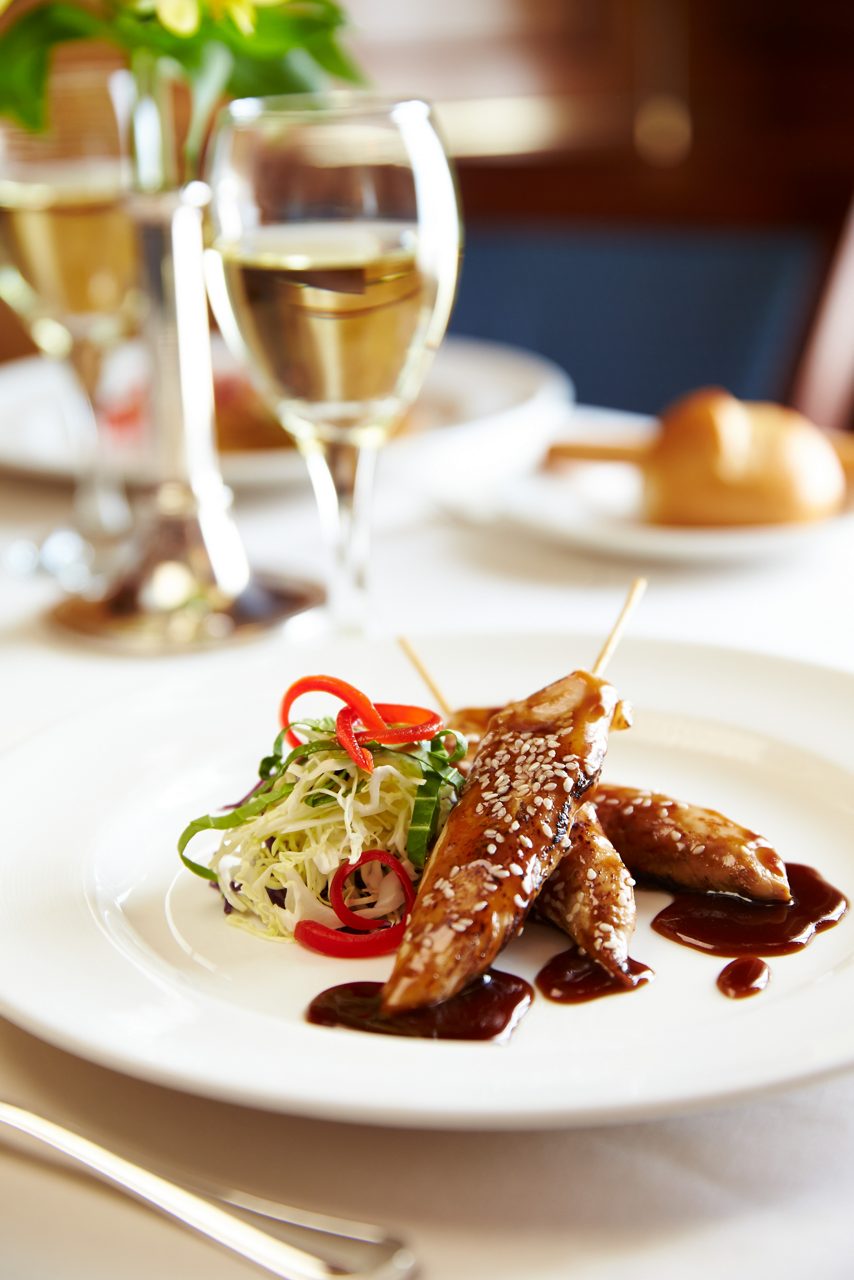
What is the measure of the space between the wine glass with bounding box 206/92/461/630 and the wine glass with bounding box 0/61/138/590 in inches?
11.8

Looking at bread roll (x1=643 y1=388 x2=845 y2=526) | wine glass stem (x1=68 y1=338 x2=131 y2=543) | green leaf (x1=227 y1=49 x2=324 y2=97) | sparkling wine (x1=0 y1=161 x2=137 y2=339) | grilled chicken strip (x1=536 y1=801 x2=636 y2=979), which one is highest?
green leaf (x1=227 y1=49 x2=324 y2=97)

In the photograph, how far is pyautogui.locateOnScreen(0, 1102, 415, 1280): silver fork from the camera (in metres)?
0.66

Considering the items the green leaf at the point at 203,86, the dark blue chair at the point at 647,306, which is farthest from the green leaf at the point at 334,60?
the dark blue chair at the point at 647,306

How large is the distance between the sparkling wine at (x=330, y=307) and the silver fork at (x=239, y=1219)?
0.84 meters

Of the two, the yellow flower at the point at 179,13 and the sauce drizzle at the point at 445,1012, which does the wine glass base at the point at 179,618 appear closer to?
the yellow flower at the point at 179,13

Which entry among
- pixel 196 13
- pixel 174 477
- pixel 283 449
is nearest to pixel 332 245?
pixel 196 13

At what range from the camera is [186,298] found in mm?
1601

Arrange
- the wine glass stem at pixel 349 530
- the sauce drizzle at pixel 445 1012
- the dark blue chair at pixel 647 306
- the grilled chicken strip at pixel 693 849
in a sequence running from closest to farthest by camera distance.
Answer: the sauce drizzle at pixel 445 1012, the grilled chicken strip at pixel 693 849, the wine glass stem at pixel 349 530, the dark blue chair at pixel 647 306

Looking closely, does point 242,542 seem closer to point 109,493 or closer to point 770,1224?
point 109,493

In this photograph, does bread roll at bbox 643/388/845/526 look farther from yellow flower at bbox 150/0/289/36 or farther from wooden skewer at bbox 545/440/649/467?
yellow flower at bbox 150/0/289/36

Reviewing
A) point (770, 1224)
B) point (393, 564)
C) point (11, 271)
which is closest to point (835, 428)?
point (393, 564)

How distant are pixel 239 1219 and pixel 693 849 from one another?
396mm

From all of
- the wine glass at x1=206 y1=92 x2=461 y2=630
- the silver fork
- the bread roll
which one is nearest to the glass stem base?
the wine glass at x1=206 y1=92 x2=461 y2=630

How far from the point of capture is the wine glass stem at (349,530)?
58.8 inches
